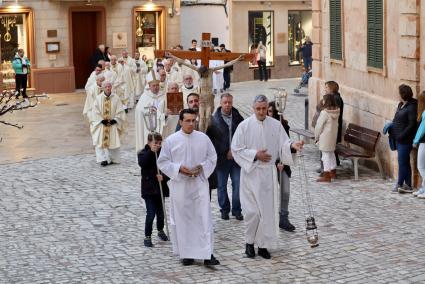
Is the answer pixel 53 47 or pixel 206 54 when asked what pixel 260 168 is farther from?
pixel 53 47

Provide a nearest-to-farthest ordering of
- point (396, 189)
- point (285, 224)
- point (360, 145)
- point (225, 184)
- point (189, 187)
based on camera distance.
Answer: point (189, 187)
point (285, 224)
point (225, 184)
point (396, 189)
point (360, 145)

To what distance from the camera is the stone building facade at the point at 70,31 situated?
109 feet

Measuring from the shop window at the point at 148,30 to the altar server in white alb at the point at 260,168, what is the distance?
23801mm

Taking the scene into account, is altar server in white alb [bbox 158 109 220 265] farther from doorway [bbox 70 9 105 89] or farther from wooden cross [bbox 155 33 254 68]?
doorway [bbox 70 9 105 89]

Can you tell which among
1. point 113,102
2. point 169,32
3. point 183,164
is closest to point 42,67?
point 169,32

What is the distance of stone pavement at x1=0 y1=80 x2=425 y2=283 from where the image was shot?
36.7 feet

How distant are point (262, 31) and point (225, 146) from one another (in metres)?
25.9

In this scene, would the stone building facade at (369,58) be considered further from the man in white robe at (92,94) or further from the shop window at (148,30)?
the shop window at (148,30)

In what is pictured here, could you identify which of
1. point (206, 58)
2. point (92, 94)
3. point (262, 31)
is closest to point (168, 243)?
point (206, 58)

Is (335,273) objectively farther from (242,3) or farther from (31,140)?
(242,3)

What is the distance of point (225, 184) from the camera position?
45.3 feet

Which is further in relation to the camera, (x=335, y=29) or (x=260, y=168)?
(x=335, y=29)

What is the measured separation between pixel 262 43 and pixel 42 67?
9395 millimetres

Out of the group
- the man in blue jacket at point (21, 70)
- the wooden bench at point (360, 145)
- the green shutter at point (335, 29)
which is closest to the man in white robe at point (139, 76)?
the man in blue jacket at point (21, 70)
